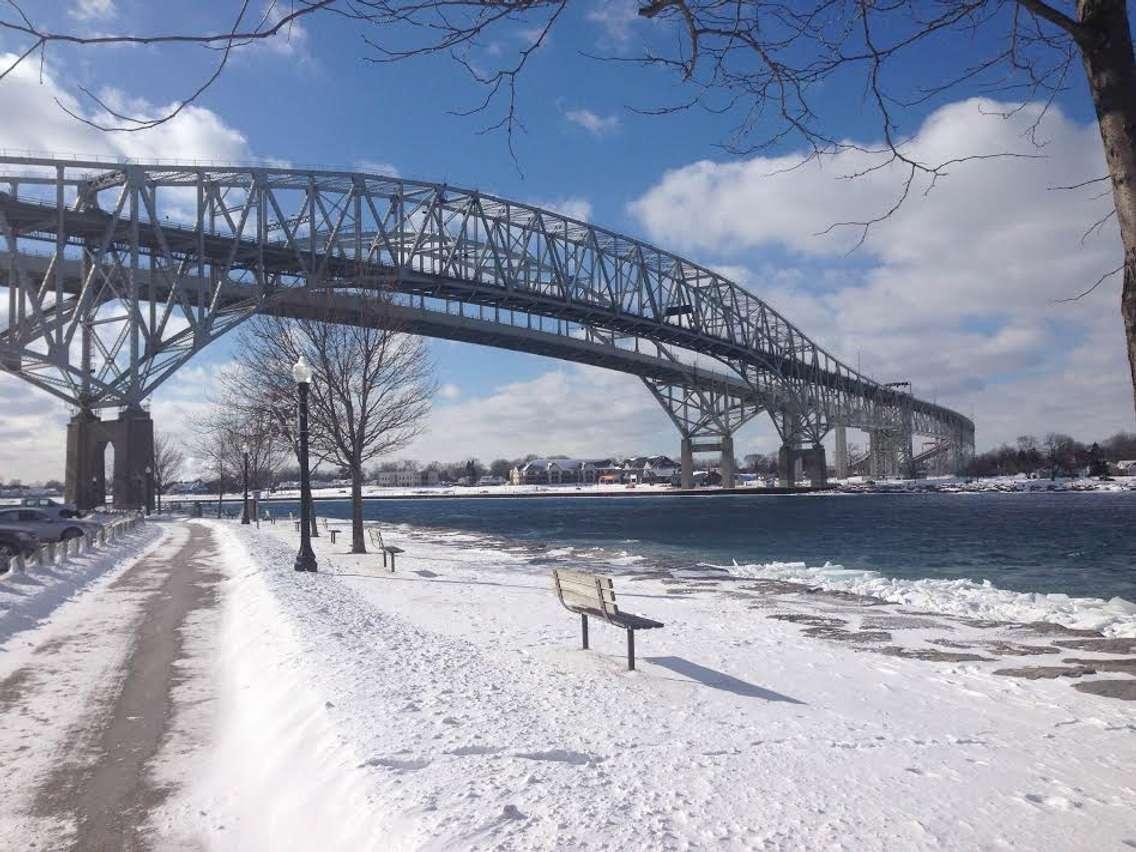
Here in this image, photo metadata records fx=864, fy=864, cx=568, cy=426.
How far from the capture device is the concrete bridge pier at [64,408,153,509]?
47.3 metres

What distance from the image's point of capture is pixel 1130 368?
337 cm

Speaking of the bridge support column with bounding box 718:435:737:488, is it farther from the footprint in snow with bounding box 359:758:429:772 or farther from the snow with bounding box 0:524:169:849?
the footprint in snow with bounding box 359:758:429:772

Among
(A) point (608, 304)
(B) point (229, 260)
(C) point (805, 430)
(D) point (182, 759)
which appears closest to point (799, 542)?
(D) point (182, 759)

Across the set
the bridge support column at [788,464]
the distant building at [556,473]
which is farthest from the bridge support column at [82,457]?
the distant building at [556,473]

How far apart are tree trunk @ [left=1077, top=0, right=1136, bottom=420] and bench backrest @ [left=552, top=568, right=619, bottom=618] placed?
17.6ft

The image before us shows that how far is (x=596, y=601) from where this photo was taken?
8.55m

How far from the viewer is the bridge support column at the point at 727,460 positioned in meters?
103

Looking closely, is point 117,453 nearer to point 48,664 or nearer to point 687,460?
point 48,664

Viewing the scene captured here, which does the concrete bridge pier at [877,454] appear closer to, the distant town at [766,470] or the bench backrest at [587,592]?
the distant town at [766,470]

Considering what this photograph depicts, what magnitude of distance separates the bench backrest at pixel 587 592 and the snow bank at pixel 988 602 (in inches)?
271

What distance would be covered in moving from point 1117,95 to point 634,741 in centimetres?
415

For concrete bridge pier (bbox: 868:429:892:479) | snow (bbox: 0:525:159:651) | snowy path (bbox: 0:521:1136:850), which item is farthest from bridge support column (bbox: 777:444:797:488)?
snowy path (bbox: 0:521:1136:850)

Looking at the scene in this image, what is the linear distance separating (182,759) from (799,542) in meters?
30.5

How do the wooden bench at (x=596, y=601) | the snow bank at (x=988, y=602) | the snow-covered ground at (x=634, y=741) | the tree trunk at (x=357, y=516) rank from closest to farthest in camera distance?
the snow-covered ground at (x=634, y=741) → the wooden bench at (x=596, y=601) → the snow bank at (x=988, y=602) → the tree trunk at (x=357, y=516)
